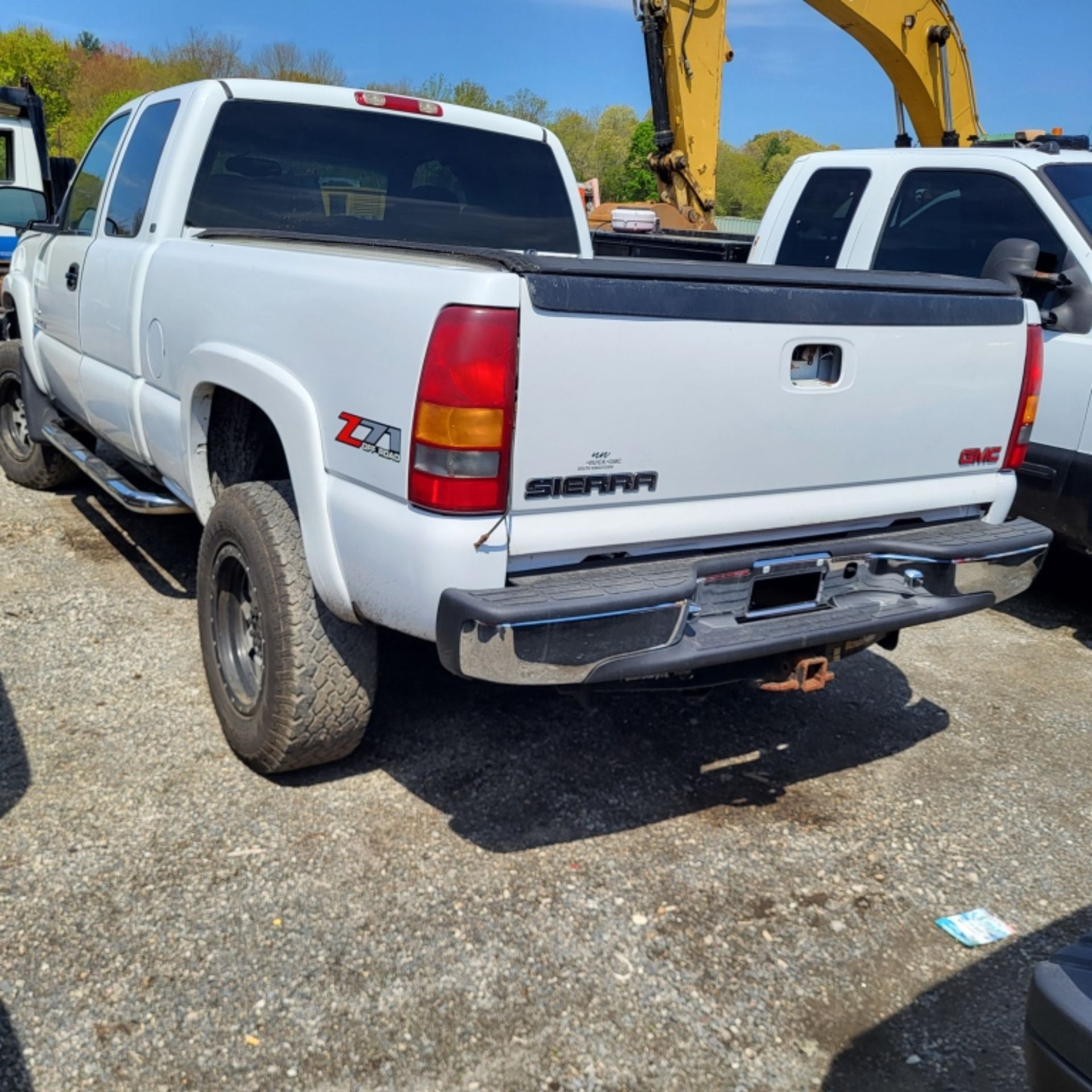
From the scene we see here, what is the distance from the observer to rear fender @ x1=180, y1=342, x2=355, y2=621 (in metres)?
2.86

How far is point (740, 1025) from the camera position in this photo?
254 centimetres

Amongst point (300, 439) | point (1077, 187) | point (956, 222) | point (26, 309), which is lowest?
point (26, 309)

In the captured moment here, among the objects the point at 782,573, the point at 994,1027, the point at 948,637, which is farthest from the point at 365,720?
the point at 948,637

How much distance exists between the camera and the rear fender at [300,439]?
286 cm

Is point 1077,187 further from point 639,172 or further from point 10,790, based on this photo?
point 639,172

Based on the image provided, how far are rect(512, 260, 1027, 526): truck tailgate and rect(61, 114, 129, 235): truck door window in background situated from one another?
10.2 ft

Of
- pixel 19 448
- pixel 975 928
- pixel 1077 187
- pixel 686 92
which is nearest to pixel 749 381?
pixel 975 928

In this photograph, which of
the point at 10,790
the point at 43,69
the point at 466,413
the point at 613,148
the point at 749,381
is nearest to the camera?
the point at 466,413

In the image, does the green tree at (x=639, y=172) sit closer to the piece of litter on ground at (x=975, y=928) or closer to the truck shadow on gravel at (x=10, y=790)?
the truck shadow on gravel at (x=10, y=790)

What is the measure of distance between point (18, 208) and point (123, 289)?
3.50 metres

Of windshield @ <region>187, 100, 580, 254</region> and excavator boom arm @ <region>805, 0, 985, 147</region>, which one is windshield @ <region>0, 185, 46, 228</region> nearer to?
windshield @ <region>187, 100, 580, 254</region>

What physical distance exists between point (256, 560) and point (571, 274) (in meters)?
1.31

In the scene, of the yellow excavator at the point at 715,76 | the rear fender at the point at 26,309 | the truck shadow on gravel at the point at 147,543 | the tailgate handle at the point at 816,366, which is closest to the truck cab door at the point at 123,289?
the truck shadow on gravel at the point at 147,543

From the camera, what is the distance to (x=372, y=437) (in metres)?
2.65
